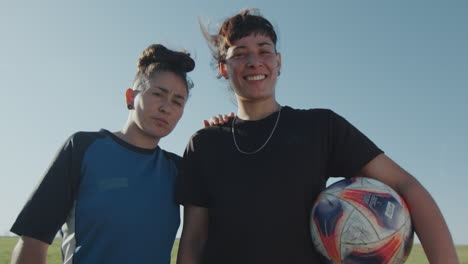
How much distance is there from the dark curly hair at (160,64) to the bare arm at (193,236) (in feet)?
4.77

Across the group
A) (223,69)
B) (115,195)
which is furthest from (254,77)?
(115,195)

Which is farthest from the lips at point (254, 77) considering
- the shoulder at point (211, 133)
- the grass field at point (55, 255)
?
the grass field at point (55, 255)

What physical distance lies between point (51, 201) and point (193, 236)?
52.0 inches

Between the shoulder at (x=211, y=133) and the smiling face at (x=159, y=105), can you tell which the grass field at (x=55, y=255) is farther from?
the shoulder at (x=211, y=133)

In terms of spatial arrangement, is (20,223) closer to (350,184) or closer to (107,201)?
(107,201)

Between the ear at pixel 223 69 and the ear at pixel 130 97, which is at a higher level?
the ear at pixel 223 69

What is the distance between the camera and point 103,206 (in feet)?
12.8

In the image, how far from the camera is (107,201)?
12.9 ft

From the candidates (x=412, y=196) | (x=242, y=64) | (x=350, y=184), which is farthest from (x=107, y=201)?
(x=412, y=196)

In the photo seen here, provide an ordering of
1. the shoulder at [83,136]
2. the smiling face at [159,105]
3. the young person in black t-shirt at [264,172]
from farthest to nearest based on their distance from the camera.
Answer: the smiling face at [159,105], the shoulder at [83,136], the young person in black t-shirt at [264,172]

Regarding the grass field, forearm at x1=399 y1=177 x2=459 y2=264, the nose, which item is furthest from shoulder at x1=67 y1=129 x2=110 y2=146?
the grass field

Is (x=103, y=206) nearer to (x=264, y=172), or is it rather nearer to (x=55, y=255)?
(x=264, y=172)

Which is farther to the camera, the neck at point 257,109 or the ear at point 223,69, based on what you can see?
the ear at point 223,69

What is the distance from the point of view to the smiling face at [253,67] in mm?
4039
